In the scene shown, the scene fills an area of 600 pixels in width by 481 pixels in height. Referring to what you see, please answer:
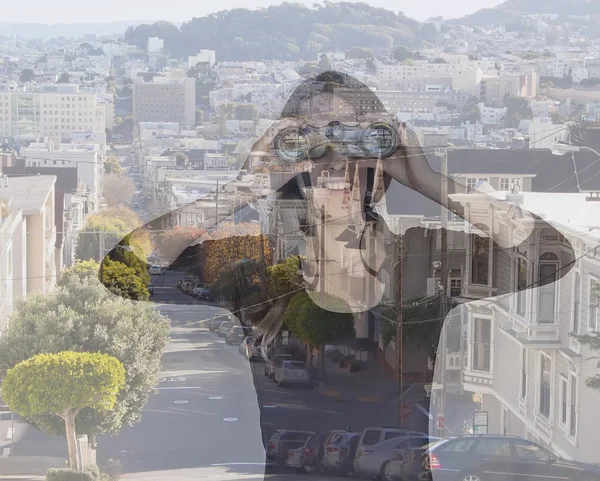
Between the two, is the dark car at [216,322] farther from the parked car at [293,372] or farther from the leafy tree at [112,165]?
the leafy tree at [112,165]

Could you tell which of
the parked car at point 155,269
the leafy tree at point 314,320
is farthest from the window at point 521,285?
the parked car at point 155,269

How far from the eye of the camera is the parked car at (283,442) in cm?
186

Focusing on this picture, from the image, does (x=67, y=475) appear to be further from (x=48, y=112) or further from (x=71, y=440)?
(x=48, y=112)

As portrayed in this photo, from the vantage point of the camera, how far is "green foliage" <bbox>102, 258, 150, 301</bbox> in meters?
1.72

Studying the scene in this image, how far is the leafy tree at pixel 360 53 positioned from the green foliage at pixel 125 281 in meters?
0.73

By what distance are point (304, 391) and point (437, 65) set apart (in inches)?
32.9

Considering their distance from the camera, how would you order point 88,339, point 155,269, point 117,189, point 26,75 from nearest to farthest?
1. point 155,269
2. point 88,339
3. point 117,189
4. point 26,75

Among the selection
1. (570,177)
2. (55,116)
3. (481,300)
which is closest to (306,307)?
(481,300)

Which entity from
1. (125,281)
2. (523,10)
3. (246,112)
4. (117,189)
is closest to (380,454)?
(125,281)

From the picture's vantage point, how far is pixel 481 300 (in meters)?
1.96

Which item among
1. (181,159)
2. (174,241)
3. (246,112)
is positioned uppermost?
(246,112)

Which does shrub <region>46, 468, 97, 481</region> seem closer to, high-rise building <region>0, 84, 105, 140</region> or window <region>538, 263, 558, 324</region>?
high-rise building <region>0, 84, 105, 140</region>

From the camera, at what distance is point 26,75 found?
2.43 meters

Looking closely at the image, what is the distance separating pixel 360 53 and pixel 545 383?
2.66 feet
